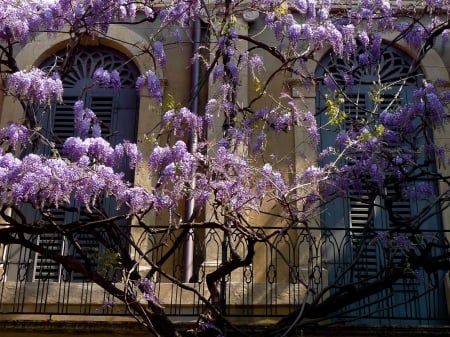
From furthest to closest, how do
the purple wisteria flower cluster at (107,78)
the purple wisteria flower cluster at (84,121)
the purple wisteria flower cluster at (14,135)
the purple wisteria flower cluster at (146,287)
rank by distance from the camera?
the purple wisteria flower cluster at (107,78), the purple wisteria flower cluster at (84,121), the purple wisteria flower cluster at (14,135), the purple wisteria flower cluster at (146,287)

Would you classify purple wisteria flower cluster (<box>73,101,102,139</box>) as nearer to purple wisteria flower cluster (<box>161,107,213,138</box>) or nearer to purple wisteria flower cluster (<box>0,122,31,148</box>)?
purple wisteria flower cluster (<box>0,122,31,148</box>)

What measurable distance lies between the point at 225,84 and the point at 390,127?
2.15 metres

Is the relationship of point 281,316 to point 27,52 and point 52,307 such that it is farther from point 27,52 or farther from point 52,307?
point 27,52

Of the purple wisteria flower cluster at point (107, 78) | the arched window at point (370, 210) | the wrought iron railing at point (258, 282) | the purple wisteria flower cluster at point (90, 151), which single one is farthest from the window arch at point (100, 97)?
the arched window at point (370, 210)

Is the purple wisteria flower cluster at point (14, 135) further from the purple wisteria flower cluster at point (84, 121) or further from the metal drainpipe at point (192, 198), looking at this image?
the metal drainpipe at point (192, 198)

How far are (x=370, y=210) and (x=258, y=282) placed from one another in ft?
5.74

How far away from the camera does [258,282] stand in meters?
12.2

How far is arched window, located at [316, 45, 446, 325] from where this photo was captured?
11742 millimetres

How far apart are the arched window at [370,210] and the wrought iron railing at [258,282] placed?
2 centimetres

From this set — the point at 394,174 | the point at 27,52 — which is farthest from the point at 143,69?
the point at 394,174

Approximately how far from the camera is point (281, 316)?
11625 millimetres

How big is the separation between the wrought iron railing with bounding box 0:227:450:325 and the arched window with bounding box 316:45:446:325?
0.8 inches

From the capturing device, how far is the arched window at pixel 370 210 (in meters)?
11.7

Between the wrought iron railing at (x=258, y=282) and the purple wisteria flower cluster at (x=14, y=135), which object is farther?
the wrought iron railing at (x=258, y=282)
